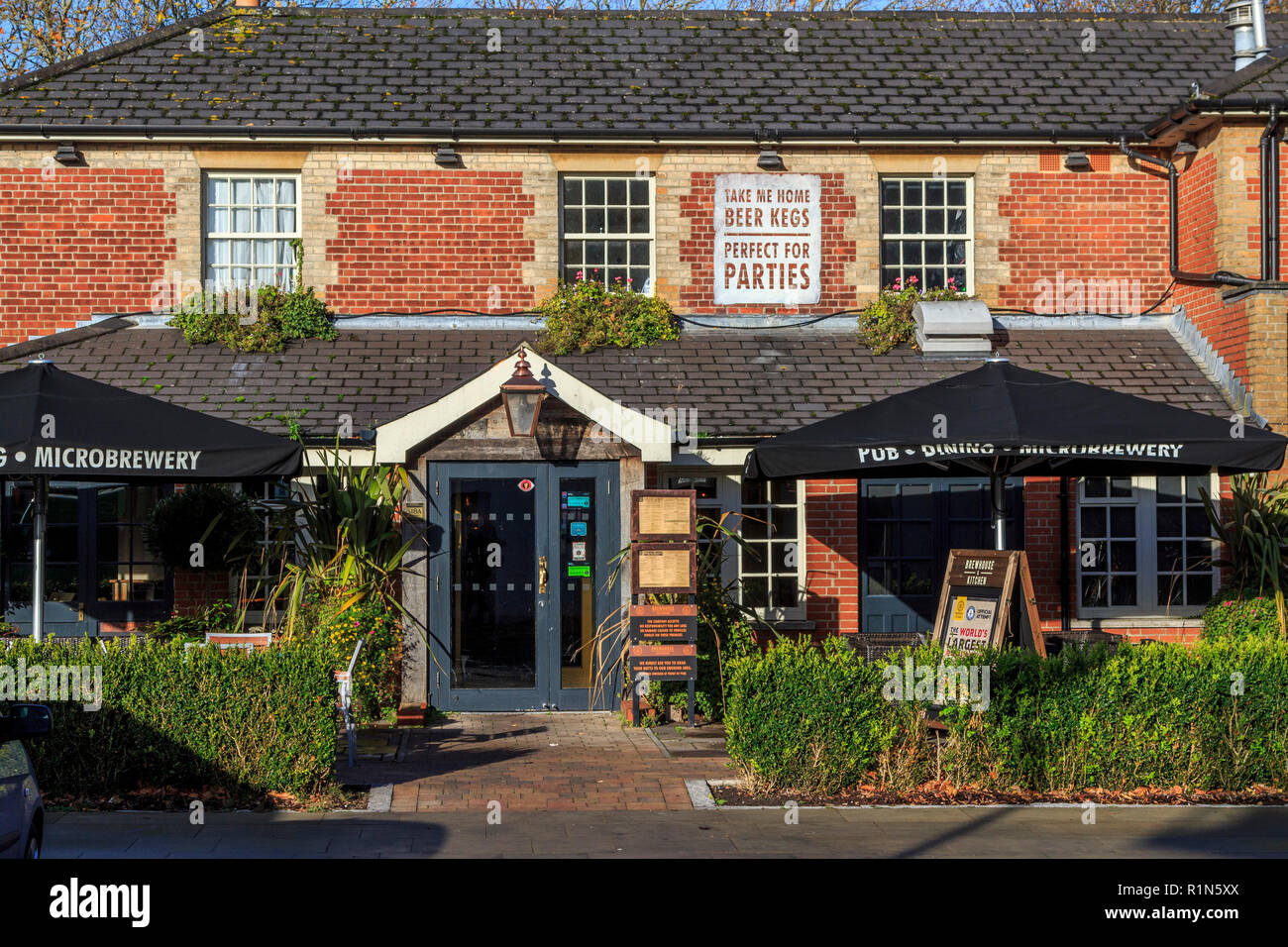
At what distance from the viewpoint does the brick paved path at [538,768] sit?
913cm

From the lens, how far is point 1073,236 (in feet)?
51.0

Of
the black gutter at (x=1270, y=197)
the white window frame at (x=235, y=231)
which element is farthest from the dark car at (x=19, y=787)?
the black gutter at (x=1270, y=197)

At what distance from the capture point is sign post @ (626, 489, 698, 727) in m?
11.7

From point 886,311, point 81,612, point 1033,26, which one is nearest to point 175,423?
point 81,612

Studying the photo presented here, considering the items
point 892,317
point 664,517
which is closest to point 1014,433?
point 664,517

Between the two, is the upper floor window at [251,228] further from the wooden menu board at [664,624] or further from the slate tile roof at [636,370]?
the wooden menu board at [664,624]

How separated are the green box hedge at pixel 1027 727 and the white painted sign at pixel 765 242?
268 inches

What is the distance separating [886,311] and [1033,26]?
4.81 metres

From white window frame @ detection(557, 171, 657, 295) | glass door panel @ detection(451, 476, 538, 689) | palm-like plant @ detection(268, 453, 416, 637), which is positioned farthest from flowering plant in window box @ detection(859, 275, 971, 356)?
palm-like plant @ detection(268, 453, 416, 637)

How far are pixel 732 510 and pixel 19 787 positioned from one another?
9111 mm

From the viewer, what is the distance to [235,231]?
15.1 metres

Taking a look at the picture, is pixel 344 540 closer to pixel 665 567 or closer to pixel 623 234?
pixel 665 567

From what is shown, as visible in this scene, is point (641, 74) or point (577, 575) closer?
point (577, 575)

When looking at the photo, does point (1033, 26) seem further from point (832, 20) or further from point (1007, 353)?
point (1007, 353)
